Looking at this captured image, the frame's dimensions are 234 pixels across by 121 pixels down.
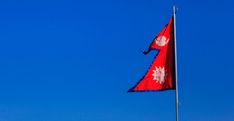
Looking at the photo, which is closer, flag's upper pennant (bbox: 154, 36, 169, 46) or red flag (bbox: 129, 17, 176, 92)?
red flag (bbox: 129, 17, 176, 92)

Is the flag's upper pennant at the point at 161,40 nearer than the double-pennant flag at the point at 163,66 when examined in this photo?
No

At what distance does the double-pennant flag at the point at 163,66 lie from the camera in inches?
3108

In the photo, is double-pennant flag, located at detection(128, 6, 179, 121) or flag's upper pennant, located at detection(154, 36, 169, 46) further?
flag's upper pennant, located at detection(154, 36, 169, 46)

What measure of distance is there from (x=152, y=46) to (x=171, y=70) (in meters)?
2.04

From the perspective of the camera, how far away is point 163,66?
79.4 metres

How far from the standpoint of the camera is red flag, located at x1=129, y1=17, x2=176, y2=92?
7900 cm

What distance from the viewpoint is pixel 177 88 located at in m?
78.1

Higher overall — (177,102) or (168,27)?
(168,27)

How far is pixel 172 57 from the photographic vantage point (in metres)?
79.5

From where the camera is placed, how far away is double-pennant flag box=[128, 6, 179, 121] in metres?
78.9

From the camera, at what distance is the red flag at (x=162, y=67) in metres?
79.0

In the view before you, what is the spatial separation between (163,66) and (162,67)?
0.09 m

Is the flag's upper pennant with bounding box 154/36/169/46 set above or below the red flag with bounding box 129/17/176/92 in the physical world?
above

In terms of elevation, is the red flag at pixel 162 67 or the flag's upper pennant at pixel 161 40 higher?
the flag's upper pennant at pixel 161 40
